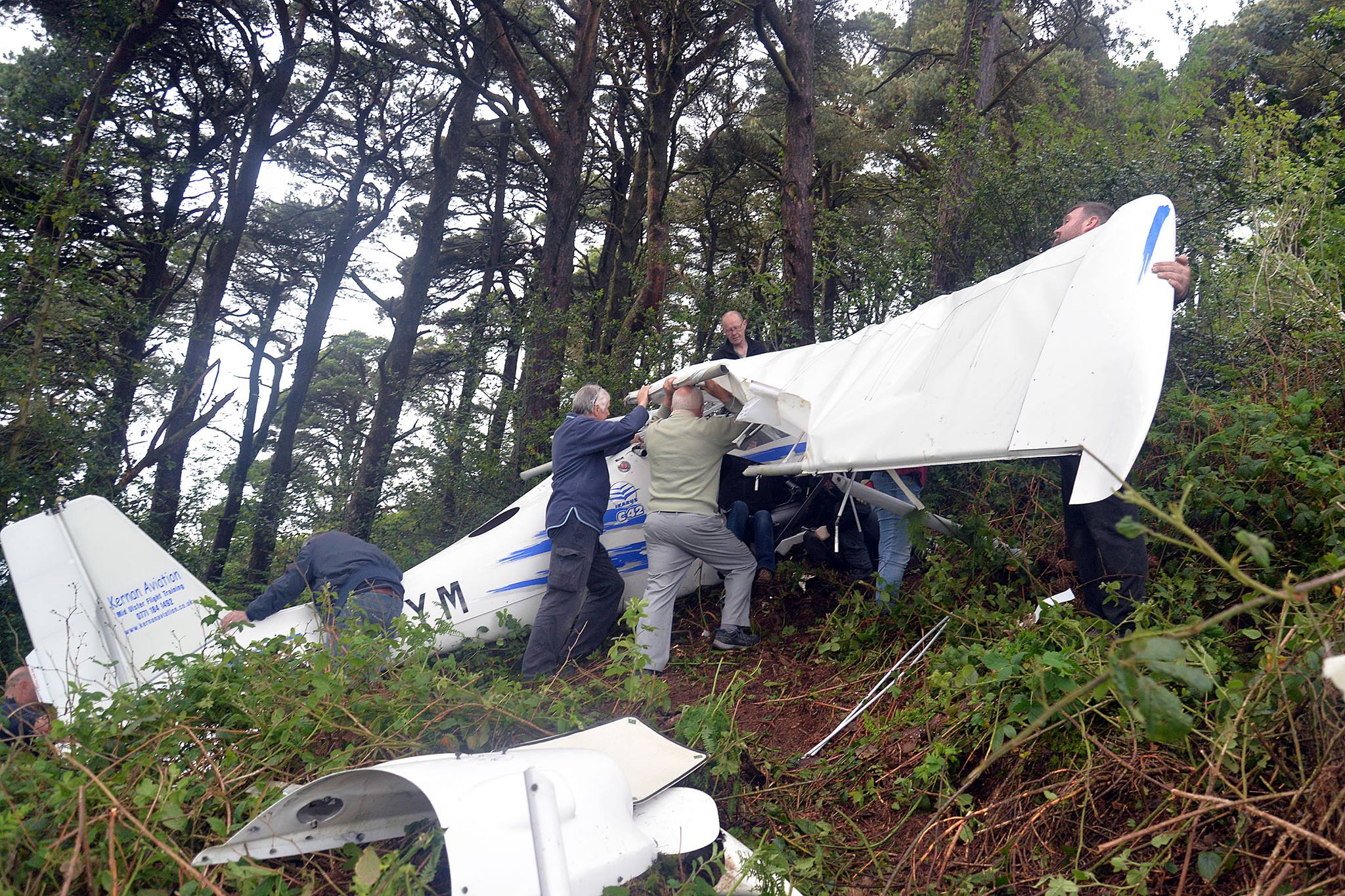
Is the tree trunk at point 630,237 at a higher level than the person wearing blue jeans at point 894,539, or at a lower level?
higher

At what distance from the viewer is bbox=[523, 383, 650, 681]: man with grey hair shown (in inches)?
223

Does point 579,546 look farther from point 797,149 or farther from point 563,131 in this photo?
point 563,131

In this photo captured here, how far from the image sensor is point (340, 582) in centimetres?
562

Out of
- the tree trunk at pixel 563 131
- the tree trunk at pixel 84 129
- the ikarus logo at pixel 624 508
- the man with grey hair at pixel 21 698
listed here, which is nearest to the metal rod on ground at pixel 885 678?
the ikarus logo at pixel 624 508

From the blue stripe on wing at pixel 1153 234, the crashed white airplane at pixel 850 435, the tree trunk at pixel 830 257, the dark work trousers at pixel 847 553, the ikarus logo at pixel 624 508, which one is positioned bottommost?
the dark work trousers at pixel 847 553

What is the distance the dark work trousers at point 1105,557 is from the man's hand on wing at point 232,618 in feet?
16.0

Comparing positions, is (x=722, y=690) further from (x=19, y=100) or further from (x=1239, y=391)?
(x=19, y=100)

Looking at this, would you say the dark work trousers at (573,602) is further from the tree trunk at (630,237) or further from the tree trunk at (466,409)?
the tree trunk at (630,237)

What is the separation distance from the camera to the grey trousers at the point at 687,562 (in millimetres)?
5816

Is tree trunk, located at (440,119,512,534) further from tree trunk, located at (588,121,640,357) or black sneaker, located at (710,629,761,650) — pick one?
tree trunk, located at (588,121,640,357)

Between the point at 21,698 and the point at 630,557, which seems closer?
the point at 21,698

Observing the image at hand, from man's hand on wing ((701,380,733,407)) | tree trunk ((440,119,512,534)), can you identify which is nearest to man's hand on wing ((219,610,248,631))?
man's hand on wing ((701,380,733,407))

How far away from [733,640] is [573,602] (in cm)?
119

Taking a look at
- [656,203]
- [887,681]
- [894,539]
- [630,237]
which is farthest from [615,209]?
[887,681]
